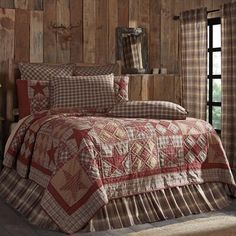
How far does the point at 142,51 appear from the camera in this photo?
212 inches

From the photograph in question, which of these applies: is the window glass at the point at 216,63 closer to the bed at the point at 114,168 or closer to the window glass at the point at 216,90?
the window glass at the point at 216,90

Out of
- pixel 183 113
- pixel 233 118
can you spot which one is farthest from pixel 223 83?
pixel 183 113

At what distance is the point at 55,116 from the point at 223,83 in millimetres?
2222

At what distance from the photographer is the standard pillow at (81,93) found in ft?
13.3

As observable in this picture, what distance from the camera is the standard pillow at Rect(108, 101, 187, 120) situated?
137 inches

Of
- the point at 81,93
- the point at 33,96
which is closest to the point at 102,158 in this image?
the point at 81,93

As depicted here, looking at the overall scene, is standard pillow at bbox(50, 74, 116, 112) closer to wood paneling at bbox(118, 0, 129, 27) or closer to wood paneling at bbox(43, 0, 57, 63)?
wood paneling at bbox(43, 0, 57, 63)

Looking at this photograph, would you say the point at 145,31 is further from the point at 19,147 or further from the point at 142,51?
the point at 19,147

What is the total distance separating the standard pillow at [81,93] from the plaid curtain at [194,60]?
4.72 feet

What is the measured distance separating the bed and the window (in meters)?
1.88

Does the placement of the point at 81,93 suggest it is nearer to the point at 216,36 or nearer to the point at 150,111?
the point at 150,111

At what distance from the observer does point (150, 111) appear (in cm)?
350

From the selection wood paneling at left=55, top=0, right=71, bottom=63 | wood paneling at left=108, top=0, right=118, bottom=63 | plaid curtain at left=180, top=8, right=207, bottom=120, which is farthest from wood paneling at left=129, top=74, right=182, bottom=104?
wood paneling at left=55, top=0, right=71, bottom=63

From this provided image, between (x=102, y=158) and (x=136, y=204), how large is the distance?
1.43 feet
